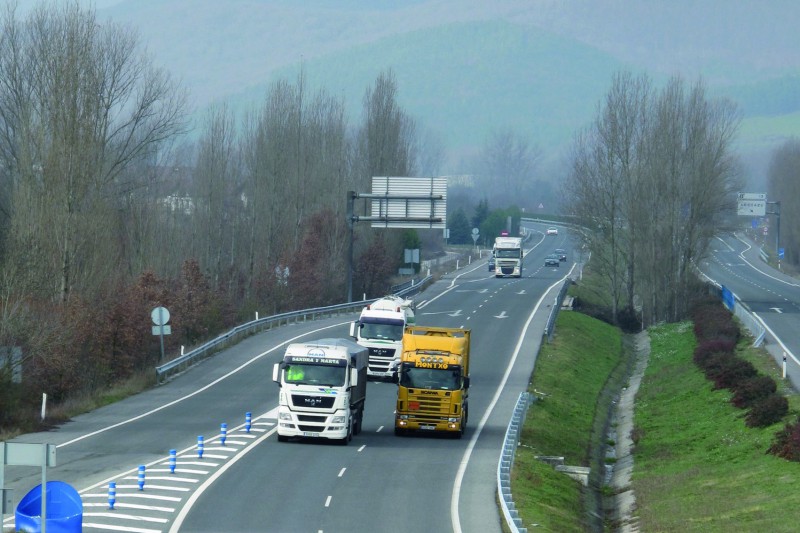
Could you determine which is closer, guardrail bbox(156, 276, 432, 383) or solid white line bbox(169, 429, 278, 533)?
solid white line bbox(169, 429, 278, 533)

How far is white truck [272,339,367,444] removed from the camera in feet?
119

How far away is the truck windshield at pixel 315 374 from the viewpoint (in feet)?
120

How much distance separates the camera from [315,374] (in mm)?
36625

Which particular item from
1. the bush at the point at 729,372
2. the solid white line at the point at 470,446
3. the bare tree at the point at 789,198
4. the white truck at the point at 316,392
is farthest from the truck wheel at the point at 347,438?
the bare tree at the point at 789,198

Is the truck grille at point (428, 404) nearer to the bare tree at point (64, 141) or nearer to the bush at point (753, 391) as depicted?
the bush at point (753, 391)

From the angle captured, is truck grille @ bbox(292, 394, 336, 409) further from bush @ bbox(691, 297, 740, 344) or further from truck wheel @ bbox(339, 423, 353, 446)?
bush @ bbox(691, 297, 740, 344)

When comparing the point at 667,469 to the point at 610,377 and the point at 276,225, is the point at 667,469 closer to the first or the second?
the point at 610,377

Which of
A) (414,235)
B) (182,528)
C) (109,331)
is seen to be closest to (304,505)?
(182,528)

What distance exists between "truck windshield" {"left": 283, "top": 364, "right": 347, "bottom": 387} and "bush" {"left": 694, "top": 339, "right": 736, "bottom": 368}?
27575 millimetres

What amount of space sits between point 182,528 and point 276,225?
241ft

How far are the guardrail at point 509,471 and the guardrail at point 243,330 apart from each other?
16.2 metres

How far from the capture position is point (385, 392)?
5059 cm

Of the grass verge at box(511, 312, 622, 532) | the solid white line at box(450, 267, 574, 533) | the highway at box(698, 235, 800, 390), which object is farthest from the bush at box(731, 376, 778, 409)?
the solid white line at box(450, 267, 574, 533)

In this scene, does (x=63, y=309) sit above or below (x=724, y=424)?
above
